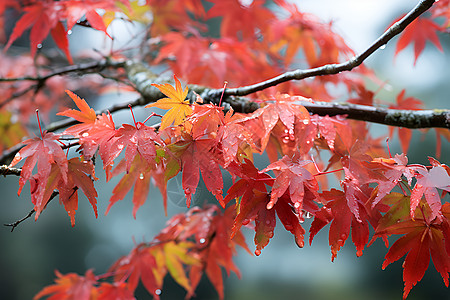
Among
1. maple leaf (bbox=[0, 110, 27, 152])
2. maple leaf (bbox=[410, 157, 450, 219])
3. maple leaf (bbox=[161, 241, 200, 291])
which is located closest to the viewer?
maple leaf (bbox=[410, 157, 450, 219])

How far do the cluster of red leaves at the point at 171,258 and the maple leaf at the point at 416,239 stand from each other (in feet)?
1.67

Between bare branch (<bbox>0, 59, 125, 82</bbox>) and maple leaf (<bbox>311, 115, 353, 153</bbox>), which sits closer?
maple leaf (<bbox>311, 115, 353, 153</bbox>)

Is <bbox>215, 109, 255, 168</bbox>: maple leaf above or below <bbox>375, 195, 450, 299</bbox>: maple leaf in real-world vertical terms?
above

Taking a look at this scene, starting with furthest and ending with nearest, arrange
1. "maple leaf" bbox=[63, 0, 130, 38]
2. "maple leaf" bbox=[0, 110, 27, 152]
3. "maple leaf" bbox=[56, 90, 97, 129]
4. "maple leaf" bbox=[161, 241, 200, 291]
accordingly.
→ 1. "maple leaf" bbox=[0, 110, 27, 152]
2. "maple leaf" bbox=[161, 241, 200, 291]
3. "maple leaf" bbox=[63, 0, 130, 38]
4. "maple leaf" bbox=[56, 90, 97, 129]

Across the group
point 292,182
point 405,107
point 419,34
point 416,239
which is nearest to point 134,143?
point 292,182


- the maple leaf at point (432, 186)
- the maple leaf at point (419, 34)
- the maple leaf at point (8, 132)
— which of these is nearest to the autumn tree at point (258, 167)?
the maple leaf at point (432, 186)

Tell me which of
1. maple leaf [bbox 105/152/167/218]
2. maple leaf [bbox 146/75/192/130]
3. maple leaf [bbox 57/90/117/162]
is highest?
maple leaf [bbox 146/75/192/130]

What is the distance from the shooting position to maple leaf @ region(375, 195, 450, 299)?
56cm

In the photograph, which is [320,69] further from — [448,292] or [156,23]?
[448,292]

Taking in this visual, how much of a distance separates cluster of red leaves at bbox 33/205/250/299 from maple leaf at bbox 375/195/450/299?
51 centimetres

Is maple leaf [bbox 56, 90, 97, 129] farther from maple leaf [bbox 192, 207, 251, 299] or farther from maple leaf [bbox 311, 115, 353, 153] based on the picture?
maple leaf [bbox 192, 207, 251, 299]

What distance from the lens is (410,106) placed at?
104cm

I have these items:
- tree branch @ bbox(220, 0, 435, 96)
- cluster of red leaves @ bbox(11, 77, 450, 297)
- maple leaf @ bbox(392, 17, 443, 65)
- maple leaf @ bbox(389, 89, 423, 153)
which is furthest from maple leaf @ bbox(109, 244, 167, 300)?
maple leaf @ bbox(392, 17, 443, 65)

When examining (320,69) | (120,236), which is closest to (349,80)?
(320,69)
